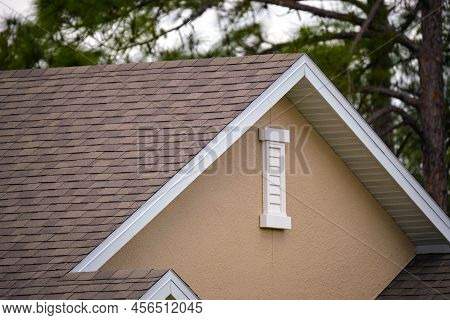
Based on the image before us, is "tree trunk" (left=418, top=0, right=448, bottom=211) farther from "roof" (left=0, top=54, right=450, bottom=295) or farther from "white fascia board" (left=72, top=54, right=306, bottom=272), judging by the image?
"white fascia board" (left=72, top=54, right=306, bottom=272)

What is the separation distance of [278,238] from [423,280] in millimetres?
2436

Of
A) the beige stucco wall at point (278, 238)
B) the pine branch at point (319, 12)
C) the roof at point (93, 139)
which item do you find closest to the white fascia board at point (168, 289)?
the roof at point (93, 139)

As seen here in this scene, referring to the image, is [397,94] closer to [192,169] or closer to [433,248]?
[433,248]

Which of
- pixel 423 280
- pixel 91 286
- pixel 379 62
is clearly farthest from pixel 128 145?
pixel 379 62

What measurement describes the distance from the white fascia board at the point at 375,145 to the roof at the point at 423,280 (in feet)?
1.40

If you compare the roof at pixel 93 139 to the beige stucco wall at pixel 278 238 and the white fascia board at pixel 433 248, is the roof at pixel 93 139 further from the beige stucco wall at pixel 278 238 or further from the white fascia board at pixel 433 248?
the white fascia board at pixel 433 248

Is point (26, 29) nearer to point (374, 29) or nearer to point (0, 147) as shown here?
point (374, 29)

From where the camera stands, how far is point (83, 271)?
13.7 m

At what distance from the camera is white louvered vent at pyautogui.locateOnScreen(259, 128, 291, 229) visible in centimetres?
1662

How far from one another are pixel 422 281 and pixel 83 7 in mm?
9757

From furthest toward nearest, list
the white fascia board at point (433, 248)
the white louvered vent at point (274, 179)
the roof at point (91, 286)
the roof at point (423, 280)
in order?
1. the white fascia board at point (433, 248)
2. the roof at point (423, 280)
3. the white louvered vent at point (274, 179)
4. the roof at point (91, 286)

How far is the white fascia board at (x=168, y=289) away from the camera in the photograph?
12.9 metres

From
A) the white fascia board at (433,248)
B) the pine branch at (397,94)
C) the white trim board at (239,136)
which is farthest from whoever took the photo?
the pine branch at (397,94)

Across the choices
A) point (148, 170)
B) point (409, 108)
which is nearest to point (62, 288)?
point (148, 170)
